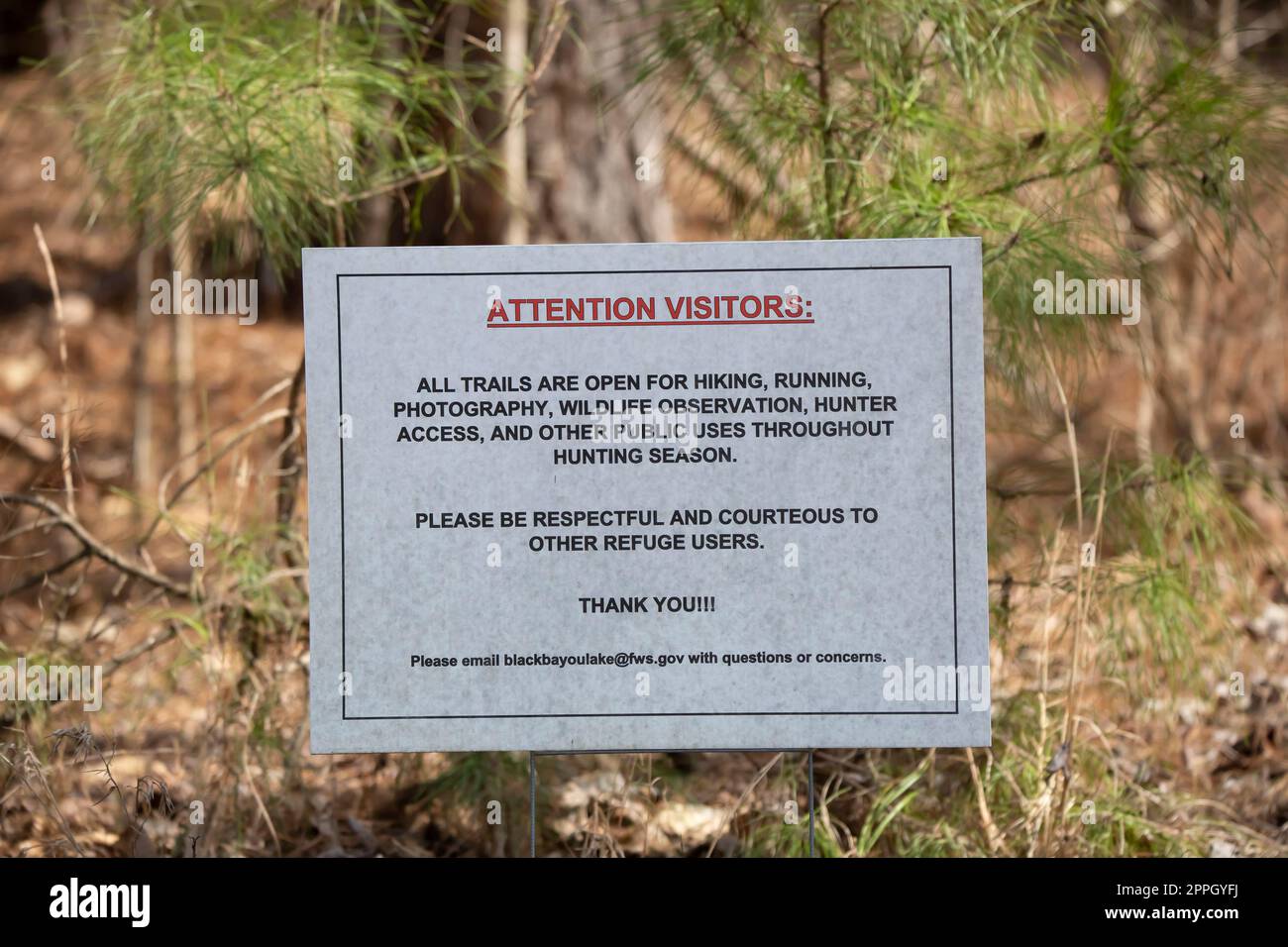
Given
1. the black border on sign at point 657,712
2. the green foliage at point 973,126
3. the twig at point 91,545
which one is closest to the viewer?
the black border on sign at point 657,712

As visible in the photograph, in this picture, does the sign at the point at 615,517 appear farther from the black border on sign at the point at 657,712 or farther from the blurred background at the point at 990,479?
the blurred background at the point at 990,479

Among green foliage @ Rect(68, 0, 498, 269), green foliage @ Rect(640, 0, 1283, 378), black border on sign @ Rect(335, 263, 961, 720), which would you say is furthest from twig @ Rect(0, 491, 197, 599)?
green foliage @ Rect(640, 0, 1283, 378)

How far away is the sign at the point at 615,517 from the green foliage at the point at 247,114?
0.62 metres

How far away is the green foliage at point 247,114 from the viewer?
7.52 ft

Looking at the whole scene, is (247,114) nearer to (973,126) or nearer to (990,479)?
(973,126)

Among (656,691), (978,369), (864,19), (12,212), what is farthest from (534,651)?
(12,212)

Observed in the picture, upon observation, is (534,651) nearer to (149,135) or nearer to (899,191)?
(899,191)

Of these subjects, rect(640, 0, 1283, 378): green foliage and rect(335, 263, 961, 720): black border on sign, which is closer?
rect(335, 263, 961, 720): black border on sign

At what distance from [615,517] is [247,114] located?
1085 mm

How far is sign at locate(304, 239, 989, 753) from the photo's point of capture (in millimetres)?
1797

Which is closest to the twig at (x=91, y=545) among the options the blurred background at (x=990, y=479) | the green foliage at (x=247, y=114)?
the blurred background at (x=990, y=479)

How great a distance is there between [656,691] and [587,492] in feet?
0.97

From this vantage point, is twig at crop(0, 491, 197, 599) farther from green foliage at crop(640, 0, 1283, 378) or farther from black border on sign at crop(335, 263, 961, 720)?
green foliage at crop(640, 0, 1283, 378)

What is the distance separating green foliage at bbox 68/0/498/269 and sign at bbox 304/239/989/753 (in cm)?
62
